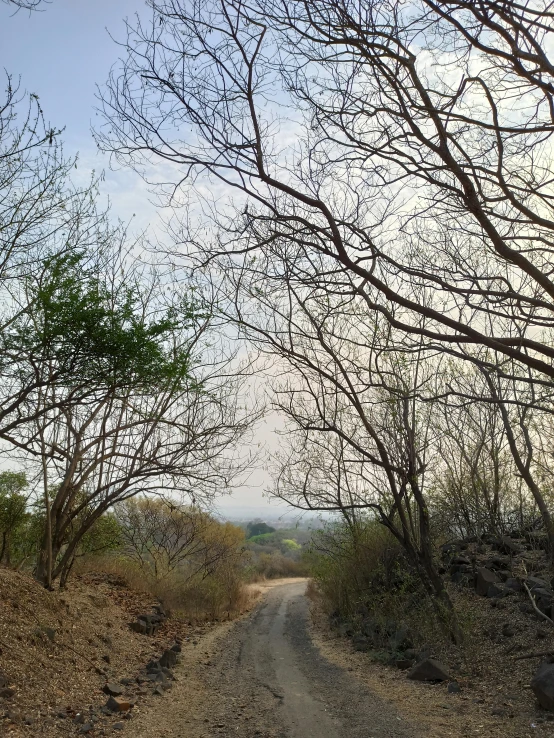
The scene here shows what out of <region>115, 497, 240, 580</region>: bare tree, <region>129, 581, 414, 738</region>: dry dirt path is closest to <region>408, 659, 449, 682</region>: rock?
<region>129, 581, 414, 738</region>: dry dirt path

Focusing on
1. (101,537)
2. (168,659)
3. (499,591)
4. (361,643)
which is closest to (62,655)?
(168,659)

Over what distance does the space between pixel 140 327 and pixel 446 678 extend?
6345 millimetres

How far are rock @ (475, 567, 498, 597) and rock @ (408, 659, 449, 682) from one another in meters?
3.82

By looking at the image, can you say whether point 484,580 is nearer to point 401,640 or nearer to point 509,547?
point 509,547

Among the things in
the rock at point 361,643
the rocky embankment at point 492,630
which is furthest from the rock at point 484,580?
the rock at point 361,643

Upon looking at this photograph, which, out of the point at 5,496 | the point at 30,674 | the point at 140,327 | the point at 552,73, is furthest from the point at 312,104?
the point at 5,496

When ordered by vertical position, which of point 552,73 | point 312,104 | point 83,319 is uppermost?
point 312,104

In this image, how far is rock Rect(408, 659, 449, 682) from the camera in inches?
346

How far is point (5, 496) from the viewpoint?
44.2 ft

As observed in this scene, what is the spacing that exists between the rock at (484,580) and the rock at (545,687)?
556cm

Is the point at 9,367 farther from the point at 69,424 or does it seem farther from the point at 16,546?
the point at 16,546

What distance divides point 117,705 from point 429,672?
428 cm

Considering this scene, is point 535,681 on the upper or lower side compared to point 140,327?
lower

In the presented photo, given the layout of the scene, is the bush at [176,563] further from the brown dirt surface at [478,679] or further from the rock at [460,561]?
the rock at [460,561]
